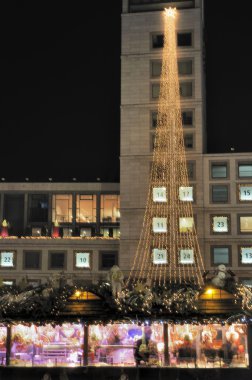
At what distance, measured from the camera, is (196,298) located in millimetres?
34344

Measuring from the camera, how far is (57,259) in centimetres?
8481

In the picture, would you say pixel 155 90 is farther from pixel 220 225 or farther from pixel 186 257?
pixel 186 257

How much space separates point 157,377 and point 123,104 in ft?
177

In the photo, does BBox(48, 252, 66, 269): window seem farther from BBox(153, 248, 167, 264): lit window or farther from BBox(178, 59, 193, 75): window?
BBox(178, 59, 193, 75): window

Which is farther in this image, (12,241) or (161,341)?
(12,241)

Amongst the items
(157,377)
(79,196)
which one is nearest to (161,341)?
(157,377)

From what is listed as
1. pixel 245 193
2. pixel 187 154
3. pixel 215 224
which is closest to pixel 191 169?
pixel 187 154

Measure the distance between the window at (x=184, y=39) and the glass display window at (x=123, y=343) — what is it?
5601cm

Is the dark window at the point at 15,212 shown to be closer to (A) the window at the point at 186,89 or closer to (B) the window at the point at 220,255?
(A) the window at the point at 186,89

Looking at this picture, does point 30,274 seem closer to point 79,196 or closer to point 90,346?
point 79,196

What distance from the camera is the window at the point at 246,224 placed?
80250 millimetres

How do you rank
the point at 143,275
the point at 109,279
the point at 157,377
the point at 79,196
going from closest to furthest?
the point at 157,377, the point at 109,279, the point at 143,275, the point at 79,196

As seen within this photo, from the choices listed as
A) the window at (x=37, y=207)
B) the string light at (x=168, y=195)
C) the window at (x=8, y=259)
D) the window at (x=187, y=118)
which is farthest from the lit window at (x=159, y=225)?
the window at (x=37, y=207)

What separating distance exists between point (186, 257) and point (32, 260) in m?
20.7
